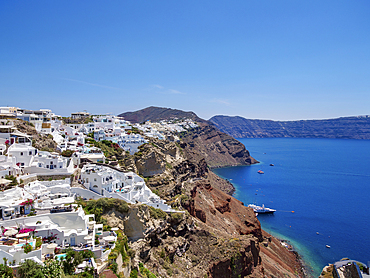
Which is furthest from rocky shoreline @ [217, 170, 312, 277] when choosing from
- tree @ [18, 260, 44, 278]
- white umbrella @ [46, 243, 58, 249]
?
tree @ [18, 260, 44, 278]

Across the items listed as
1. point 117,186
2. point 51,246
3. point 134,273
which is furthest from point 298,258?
point 51,246

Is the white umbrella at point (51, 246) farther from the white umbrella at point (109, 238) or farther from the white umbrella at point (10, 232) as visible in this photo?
the white umbrella at point (109, 238)

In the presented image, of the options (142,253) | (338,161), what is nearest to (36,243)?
(142,253)

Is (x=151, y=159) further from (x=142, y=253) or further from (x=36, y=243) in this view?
(x=36, y=243)

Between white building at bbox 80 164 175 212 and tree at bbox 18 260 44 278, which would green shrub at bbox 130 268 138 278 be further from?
white building at bbox 80 164 175 212

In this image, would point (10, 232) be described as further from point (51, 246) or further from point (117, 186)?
point (117, 186)

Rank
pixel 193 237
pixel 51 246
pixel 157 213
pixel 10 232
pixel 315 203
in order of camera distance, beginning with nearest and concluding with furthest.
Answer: pixel 51 246 < pixel 10 232 < pixel 157 213 < pixel 193 237 < pixel 315 203
